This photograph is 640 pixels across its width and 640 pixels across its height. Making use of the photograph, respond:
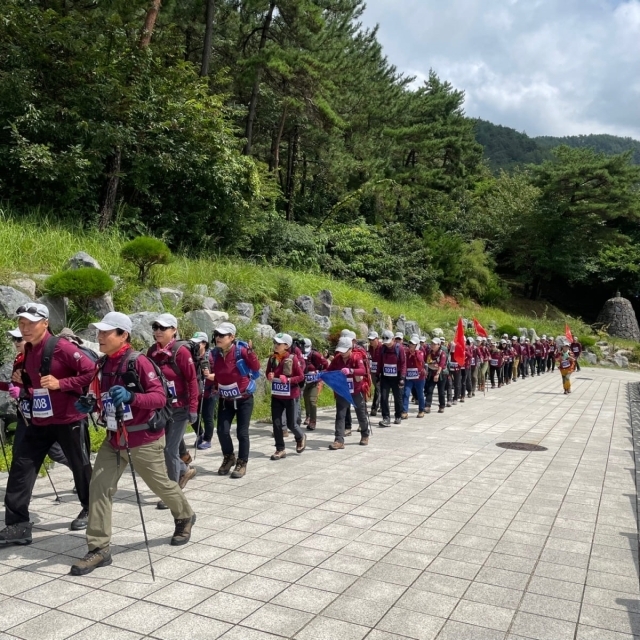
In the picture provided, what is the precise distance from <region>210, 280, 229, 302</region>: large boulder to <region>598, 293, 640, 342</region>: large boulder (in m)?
39.8

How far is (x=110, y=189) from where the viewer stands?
1552 cm

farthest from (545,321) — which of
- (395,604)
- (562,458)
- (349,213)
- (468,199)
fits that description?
(395,604)

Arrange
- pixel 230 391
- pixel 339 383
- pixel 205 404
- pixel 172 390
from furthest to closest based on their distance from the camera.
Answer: pixel 339 383
pixel 205 404
pixel 230 391
pixel 172 390

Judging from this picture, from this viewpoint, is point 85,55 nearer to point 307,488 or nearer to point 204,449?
point 204,449

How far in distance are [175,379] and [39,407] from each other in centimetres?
146

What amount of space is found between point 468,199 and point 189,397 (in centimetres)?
3870

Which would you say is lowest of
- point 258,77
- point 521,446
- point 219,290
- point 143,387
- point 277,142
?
point 521,446

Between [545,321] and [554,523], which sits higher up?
[545,321]

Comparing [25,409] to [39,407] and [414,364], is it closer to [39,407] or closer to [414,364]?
[39,407]

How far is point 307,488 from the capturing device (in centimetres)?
695

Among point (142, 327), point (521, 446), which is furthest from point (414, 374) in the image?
point (142, 327)

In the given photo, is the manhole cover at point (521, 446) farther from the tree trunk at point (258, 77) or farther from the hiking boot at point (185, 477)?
the tree trunk at point (258, 77)

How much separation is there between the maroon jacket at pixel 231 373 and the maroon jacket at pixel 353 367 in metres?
3.01

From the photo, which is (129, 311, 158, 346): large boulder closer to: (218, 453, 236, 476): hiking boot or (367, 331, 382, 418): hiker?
(218, 453, 236, 476): hiking boot
